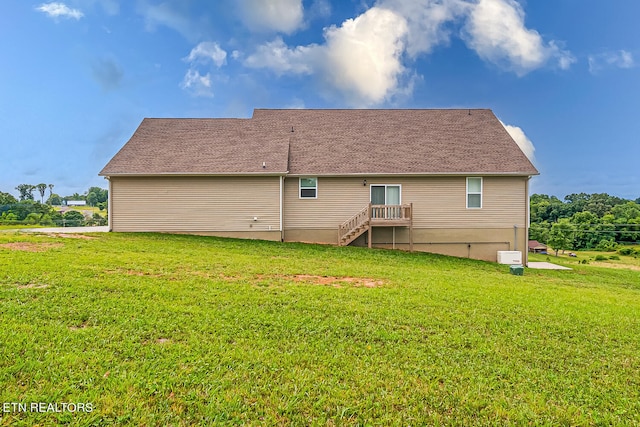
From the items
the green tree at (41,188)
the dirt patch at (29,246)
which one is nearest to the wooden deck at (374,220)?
the dirt patch at (29,246)

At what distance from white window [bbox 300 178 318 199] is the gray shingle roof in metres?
0.43

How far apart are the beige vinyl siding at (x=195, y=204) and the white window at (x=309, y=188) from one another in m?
1.14

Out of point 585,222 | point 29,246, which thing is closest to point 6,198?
point 29,246

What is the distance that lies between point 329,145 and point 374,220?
479 centimetres

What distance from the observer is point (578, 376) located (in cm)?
356

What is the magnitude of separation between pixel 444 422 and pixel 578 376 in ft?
6.47

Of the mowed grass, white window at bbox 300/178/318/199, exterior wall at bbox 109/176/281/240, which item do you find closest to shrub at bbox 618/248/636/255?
white window at bbox 300/178/318/199

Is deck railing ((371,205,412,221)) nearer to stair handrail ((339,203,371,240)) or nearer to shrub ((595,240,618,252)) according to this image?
stair handrail ((339,203,371,240))

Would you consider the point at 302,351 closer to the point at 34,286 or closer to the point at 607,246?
the point at 34,286

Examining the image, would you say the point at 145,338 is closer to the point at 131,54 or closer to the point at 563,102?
the point at 131,54

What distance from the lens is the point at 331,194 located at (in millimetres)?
15398

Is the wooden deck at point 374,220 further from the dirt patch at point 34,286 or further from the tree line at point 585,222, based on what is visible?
the tree line at point 585,222

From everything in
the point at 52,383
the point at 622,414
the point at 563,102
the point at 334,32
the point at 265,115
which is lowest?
the point at 622,414

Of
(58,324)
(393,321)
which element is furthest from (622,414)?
(58,324)
